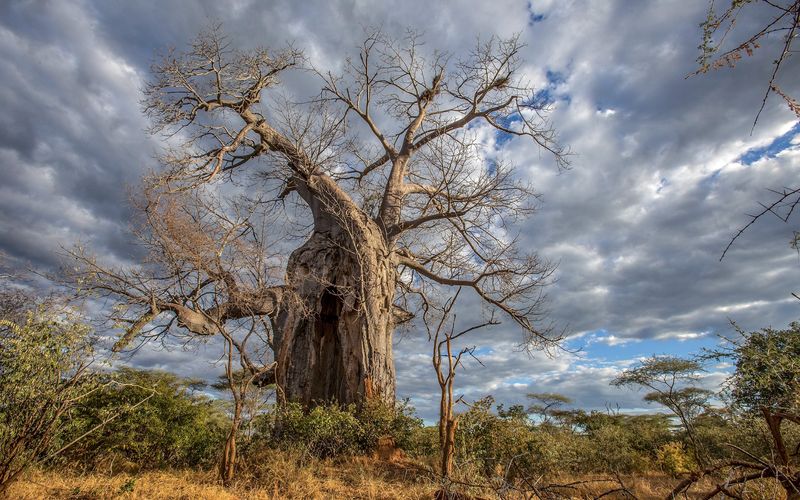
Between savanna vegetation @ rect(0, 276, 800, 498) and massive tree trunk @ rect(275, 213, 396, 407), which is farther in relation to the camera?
massive tree trunk @ rect(275, 213, 396, 407)

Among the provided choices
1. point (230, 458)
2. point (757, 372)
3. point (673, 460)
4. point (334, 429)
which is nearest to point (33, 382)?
point (230, 458)

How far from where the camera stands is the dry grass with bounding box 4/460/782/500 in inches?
154

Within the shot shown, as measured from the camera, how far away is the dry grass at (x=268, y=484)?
3902 mm

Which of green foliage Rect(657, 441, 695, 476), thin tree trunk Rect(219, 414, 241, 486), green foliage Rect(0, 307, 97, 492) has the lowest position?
green foliage Rect(657, 441, 695, 476)

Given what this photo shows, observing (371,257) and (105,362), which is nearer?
(105,362)

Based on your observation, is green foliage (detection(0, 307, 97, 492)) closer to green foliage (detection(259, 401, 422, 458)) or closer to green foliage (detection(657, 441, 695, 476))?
green foliage (detection(259, 401, 422, 458))

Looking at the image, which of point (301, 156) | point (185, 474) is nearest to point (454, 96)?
point (301, 156)

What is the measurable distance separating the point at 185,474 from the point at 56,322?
2386 mm

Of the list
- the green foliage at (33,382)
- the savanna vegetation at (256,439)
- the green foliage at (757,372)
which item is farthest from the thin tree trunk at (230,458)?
the green foliage at (757,372)

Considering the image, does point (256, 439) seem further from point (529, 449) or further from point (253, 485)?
point (529, 449)

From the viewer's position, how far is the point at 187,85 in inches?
297

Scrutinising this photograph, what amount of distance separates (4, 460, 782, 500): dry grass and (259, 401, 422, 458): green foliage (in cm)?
35

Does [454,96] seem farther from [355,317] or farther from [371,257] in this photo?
[355,317]

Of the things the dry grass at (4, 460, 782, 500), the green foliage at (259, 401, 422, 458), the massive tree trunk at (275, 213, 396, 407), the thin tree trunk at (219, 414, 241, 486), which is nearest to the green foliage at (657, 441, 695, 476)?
the dry grass at (4, 460, 782, 500)
